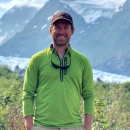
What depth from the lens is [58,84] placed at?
2.58 metres

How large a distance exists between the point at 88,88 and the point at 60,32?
381 millimetres

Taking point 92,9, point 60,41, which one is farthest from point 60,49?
point 92,9

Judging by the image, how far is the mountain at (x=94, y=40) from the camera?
168 metres

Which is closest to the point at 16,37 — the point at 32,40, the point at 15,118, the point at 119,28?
the point at 32,40

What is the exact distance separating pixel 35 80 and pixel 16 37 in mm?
194356

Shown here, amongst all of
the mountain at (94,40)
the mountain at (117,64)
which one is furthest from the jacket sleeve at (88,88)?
the mountain at (117,64)

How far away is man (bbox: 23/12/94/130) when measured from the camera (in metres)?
2.56

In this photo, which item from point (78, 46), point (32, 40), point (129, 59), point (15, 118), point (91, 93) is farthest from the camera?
point (32, 40)

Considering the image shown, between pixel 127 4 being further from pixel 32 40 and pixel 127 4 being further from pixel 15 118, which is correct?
pixel 15 118

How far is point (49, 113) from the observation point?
8.38ft

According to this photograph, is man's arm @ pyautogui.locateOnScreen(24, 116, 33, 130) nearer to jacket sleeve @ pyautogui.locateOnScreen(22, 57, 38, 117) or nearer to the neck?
jacket sleeve @ pyautogui.locateOnScreen(22, 57, 38, 117)

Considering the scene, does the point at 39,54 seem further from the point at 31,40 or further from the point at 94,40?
the point at 31,40

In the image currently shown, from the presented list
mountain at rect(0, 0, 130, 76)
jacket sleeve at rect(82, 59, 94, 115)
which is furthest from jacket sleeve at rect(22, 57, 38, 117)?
mountain at rect(0, 0, 130, 76)

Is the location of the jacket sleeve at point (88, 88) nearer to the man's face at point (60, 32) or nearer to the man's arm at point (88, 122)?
the man's arm at point (88, 122)
